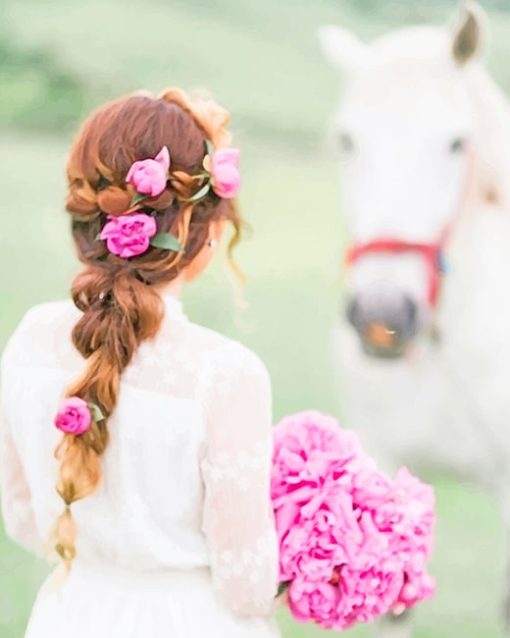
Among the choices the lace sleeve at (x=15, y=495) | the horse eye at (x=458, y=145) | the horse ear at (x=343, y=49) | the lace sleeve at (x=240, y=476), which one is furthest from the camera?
the horse ear at (x=343, y=49)

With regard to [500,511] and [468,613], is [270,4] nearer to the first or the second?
[500,511]

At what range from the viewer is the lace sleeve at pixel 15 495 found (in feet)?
5.23

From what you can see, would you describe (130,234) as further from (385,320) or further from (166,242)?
(385,320)

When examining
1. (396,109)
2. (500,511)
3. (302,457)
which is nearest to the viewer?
(302,457)

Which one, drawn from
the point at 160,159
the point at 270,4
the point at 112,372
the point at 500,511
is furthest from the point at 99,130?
the point at 500,511

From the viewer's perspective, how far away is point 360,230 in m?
2.52

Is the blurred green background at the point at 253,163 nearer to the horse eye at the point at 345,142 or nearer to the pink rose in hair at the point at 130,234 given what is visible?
the horse eye at the point at 345,142

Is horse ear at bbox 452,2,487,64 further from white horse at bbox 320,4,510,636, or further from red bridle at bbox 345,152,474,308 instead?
red bridle at bbox 345,152,474,308

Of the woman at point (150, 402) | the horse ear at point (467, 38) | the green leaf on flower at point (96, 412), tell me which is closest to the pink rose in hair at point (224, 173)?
the woman at point (150, 402)

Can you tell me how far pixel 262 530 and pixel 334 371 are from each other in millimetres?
1308

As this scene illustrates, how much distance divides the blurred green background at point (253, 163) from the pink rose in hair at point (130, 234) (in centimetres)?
127

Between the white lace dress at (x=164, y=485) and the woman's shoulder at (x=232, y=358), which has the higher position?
the woman's shoulder at (x=232, y=358)

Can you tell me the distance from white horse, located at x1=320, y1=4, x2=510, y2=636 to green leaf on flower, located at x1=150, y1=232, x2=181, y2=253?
1061 mm

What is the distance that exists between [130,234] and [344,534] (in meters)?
0.45
